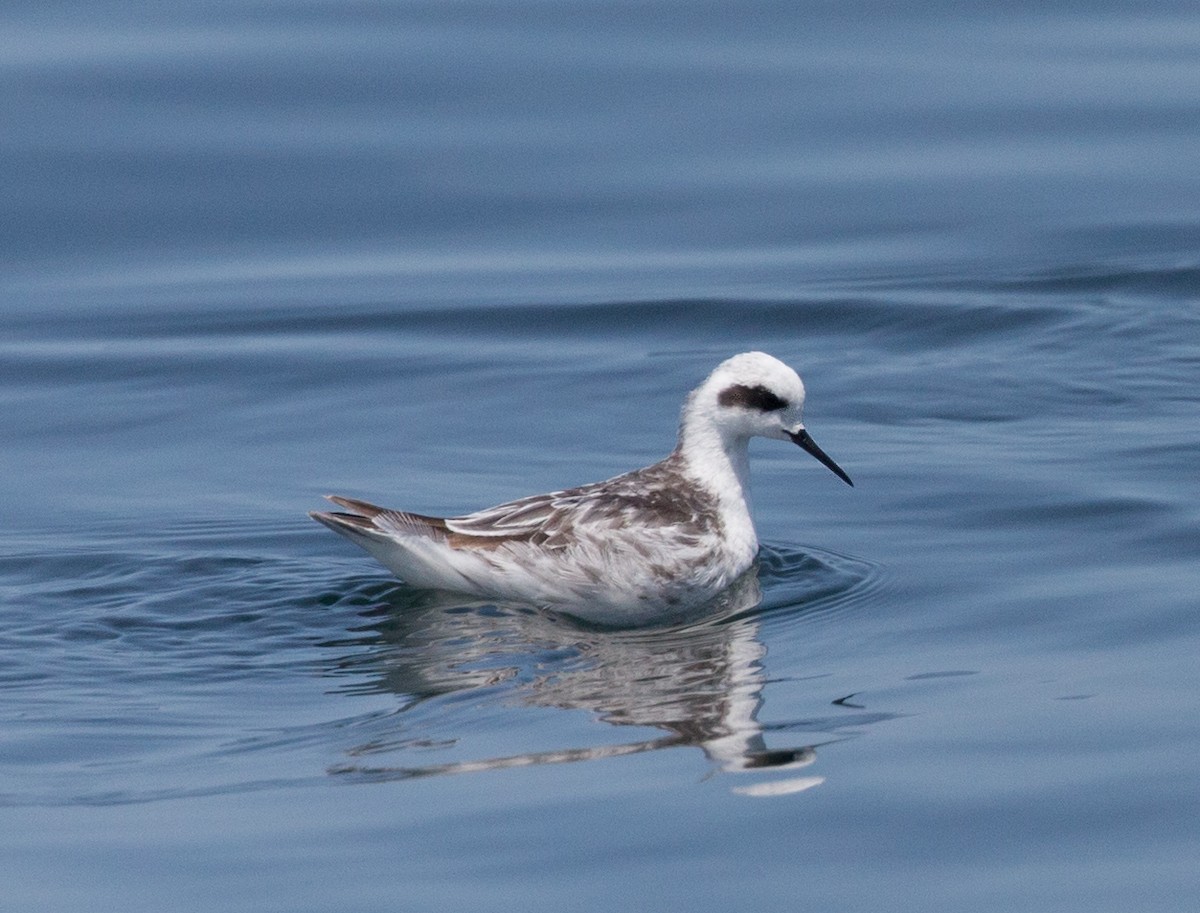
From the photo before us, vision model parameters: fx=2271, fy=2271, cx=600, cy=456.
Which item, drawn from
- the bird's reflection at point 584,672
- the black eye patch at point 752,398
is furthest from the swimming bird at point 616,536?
the bird's reflection at point 584,672

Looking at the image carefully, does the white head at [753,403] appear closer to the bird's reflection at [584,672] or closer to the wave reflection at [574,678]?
the wave reflection at [574,678]

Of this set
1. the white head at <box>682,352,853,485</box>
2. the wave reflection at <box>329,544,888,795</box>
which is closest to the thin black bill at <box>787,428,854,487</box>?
the white head at <box>682,352,853,485</box>

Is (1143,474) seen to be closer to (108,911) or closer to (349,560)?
(349,560)

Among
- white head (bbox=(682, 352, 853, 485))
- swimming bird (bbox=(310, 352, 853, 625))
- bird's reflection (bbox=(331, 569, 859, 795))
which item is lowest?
bird's reflection (bbox=(331, 569, 859, 795))

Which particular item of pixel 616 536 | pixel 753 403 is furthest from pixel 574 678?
pixel 753 403

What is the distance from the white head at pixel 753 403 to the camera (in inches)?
453

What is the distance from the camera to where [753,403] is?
11570 millimetres

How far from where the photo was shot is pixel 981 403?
547 inches

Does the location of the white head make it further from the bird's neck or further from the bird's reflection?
the bird's reflection

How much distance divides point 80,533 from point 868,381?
5.33m

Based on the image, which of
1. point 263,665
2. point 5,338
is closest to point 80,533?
point 263,665

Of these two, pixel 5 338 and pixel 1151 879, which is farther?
pixel 5 338

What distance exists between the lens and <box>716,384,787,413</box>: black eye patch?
455 inches

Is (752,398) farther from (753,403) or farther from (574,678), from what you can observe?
(574,678)
